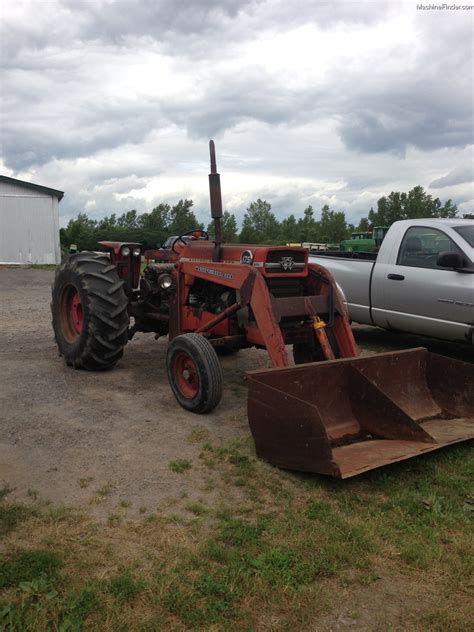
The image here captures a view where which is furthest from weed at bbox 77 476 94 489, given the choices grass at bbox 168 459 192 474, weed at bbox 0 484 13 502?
grass at bbox 168 459 192 474

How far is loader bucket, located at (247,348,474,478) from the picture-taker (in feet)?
12.8

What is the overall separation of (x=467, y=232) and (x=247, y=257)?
3.23m

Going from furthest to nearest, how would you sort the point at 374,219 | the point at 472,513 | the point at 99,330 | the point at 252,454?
the point at 374,219, the point at 99,330, the point at 252,454, the point at 472,513

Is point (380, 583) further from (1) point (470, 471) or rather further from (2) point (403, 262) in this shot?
(2) point (403, 262)

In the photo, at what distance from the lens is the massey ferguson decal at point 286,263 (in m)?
5.68

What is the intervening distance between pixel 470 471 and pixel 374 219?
45.4 m

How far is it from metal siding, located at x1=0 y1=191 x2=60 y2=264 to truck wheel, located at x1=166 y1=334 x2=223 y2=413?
21.7m

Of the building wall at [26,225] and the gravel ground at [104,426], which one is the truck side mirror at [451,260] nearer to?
the gravel ground at [104,426]

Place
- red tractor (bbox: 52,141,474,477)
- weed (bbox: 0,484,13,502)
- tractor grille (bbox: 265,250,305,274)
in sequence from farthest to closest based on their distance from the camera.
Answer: tractor grille (bbox: 265,250,305,274), red tractor (bbox: 52,141,474,477), weed (bbox: 0,484,13,502)

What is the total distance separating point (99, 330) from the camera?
6.34m

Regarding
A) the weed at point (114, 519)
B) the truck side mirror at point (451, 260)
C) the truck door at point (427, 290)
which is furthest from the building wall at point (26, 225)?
the weed at point (114, 519)

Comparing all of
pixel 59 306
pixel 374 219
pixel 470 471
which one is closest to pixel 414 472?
pixel 470 471

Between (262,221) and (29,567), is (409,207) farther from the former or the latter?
(29,567)

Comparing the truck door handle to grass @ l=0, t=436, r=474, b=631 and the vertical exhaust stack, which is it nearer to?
the vertical exhaust stack
